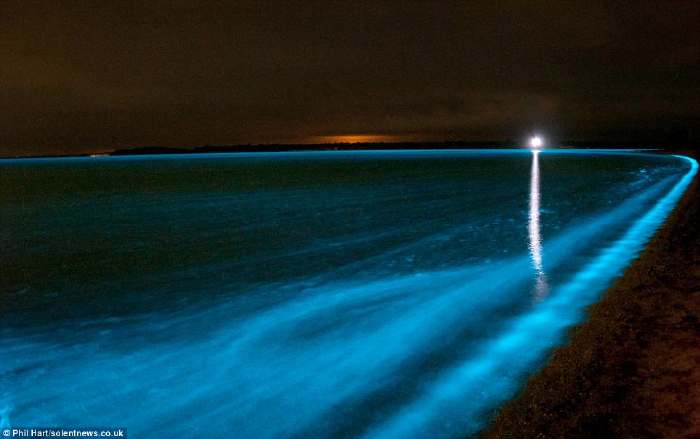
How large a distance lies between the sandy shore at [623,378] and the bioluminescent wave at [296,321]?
0.38 meters

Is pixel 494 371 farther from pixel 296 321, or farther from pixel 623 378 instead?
pixel 296 321

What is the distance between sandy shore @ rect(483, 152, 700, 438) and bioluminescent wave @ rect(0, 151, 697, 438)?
38 cm

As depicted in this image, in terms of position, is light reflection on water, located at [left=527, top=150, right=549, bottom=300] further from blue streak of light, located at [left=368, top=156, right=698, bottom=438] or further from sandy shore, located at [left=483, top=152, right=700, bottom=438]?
sandy shore, located at [left=483, top=152, right=700, bottom=438]

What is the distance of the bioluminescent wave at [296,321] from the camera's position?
5.48 meters

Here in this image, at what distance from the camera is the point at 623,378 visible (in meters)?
4.93

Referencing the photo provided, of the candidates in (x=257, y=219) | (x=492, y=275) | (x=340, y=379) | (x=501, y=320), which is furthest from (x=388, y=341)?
(x=257, y=219)

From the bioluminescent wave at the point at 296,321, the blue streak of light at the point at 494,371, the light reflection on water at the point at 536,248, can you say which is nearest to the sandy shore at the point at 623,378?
the blue streak of light at the point at 494,371

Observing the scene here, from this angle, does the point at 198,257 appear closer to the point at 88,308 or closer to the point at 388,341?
the point at 88,308

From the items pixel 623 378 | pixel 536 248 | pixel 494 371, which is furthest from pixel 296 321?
pixel 536 248

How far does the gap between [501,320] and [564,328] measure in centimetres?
114

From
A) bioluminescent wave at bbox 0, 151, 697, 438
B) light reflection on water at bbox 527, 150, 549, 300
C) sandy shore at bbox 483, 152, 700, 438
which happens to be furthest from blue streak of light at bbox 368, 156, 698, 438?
light reflection on water at bbox 527, 150, 549, 300

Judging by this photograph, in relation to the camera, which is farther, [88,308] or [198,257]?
[198,257]

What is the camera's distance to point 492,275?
436 inches

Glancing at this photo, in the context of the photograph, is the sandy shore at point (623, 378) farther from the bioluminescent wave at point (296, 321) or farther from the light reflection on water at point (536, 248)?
the light reflection on water at point (536, 248)
